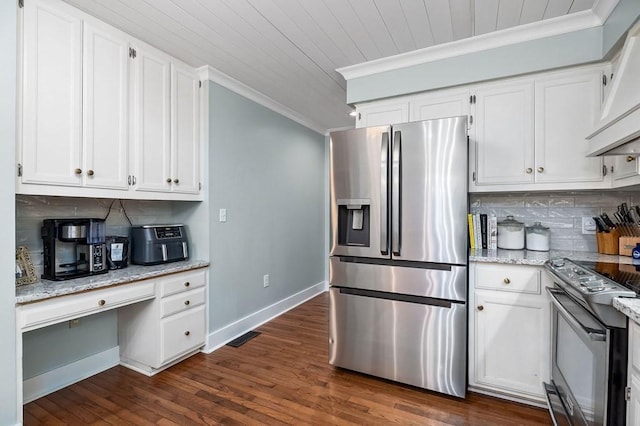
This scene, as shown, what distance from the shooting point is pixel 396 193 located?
214 centimetres

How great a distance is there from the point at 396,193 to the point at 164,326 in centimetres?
199

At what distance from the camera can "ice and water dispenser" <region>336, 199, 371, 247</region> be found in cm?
226

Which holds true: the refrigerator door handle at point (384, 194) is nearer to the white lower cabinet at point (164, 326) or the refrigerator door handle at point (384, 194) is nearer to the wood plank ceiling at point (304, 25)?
the wood plank ceiling at point (304, 25)

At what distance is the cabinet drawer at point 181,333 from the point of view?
2348 mm

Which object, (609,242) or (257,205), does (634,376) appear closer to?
(609,242)

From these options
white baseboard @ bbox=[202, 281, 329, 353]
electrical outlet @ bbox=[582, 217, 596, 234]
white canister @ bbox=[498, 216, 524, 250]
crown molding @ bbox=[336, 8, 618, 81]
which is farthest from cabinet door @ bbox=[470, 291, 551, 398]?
white baseboard @ bbox=[202, 281, 329, 353]

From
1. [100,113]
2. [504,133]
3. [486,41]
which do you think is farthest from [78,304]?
[486,41]

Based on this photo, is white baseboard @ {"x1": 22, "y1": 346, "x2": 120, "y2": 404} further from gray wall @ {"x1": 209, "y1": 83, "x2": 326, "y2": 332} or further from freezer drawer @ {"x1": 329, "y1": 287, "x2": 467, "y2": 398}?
freezer drawer @ {"x1": 329, "y1": 287, "x2": 467, "y2": 398}

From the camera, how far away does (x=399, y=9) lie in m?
1.92

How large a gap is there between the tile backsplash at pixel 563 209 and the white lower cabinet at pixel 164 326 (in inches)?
103

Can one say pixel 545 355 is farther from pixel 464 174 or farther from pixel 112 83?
pixel 112 83

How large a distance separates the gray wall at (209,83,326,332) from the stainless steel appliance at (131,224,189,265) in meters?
0.32

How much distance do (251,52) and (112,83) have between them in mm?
1021

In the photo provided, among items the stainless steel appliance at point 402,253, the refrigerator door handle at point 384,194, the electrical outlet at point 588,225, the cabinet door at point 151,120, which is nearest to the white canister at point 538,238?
the electrical outlet at point 588,225
